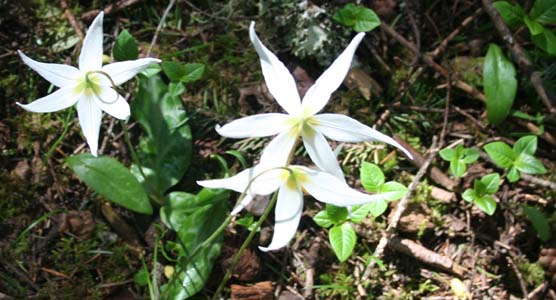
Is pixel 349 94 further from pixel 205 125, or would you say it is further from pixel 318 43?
pixel 205 125

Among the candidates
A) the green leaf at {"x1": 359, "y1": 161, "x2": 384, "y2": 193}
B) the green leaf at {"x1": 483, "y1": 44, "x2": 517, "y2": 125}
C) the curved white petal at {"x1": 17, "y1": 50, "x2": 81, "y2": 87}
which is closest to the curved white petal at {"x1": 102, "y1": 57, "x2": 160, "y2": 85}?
the curved white petal at {"x1": 17, "y1": 50, "x2": 81, "y2": 87}

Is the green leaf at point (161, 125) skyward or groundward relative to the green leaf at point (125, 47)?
groundward

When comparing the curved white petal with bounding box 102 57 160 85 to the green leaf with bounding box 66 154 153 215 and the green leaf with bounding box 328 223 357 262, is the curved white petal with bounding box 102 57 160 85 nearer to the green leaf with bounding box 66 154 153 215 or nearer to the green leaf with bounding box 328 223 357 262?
the green leaf with bounding box 66 154 153 215


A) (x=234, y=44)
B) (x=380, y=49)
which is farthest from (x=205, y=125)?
→ (x=380, y=49)

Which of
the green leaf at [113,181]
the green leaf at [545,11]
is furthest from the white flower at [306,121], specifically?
the green leaf at [545,11]

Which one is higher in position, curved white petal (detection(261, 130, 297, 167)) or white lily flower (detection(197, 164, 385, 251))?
curved white petal (detection(261, 130, 297, 167))

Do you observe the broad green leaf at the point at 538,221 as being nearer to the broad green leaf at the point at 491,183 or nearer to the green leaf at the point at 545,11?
the broad green leaf at the point at 491,183
